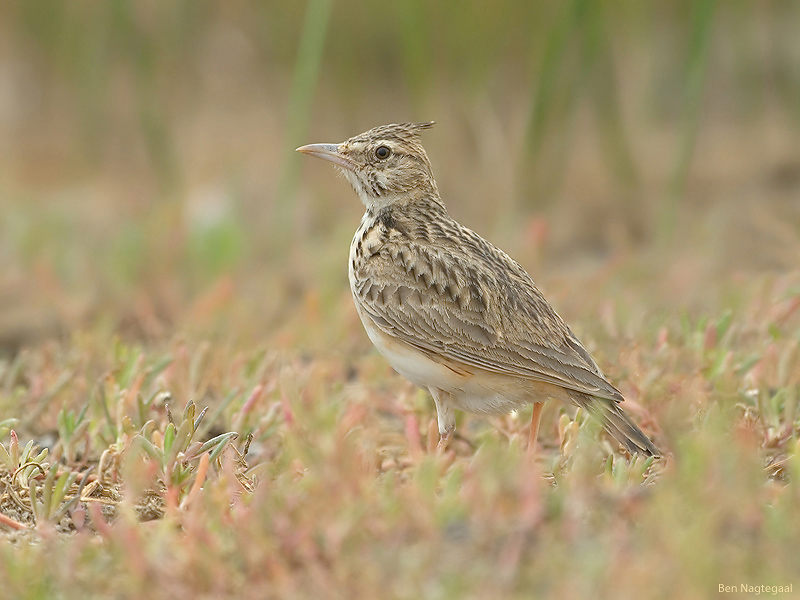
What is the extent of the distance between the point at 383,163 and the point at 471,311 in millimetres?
1063

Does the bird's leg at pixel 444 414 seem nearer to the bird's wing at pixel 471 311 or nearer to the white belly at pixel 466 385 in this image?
the white belly at pixel 466 385

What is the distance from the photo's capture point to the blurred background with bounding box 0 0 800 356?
665 cm

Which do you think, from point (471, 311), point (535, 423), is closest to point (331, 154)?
point (471, 311)

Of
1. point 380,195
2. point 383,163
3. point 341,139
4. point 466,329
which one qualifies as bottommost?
point 466,329

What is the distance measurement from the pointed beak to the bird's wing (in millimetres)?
537

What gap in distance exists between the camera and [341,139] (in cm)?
1024

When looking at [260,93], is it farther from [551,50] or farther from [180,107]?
[551,50]

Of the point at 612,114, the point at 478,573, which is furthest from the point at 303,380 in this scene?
the point at 612,114

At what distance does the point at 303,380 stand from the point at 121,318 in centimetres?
203

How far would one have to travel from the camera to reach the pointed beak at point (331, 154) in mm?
4941

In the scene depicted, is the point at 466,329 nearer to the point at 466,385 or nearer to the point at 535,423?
the point at 466,385

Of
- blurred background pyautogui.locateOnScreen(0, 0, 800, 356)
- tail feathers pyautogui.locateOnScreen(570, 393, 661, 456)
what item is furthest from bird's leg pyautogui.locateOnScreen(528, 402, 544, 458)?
blurred background pyautogui.locateOnScreen(0, 0, 800, 356)

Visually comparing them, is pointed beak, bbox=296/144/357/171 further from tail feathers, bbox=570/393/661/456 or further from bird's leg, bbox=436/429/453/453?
tail feathers, bbox=570/393/661/456

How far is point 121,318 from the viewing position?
6.53m
